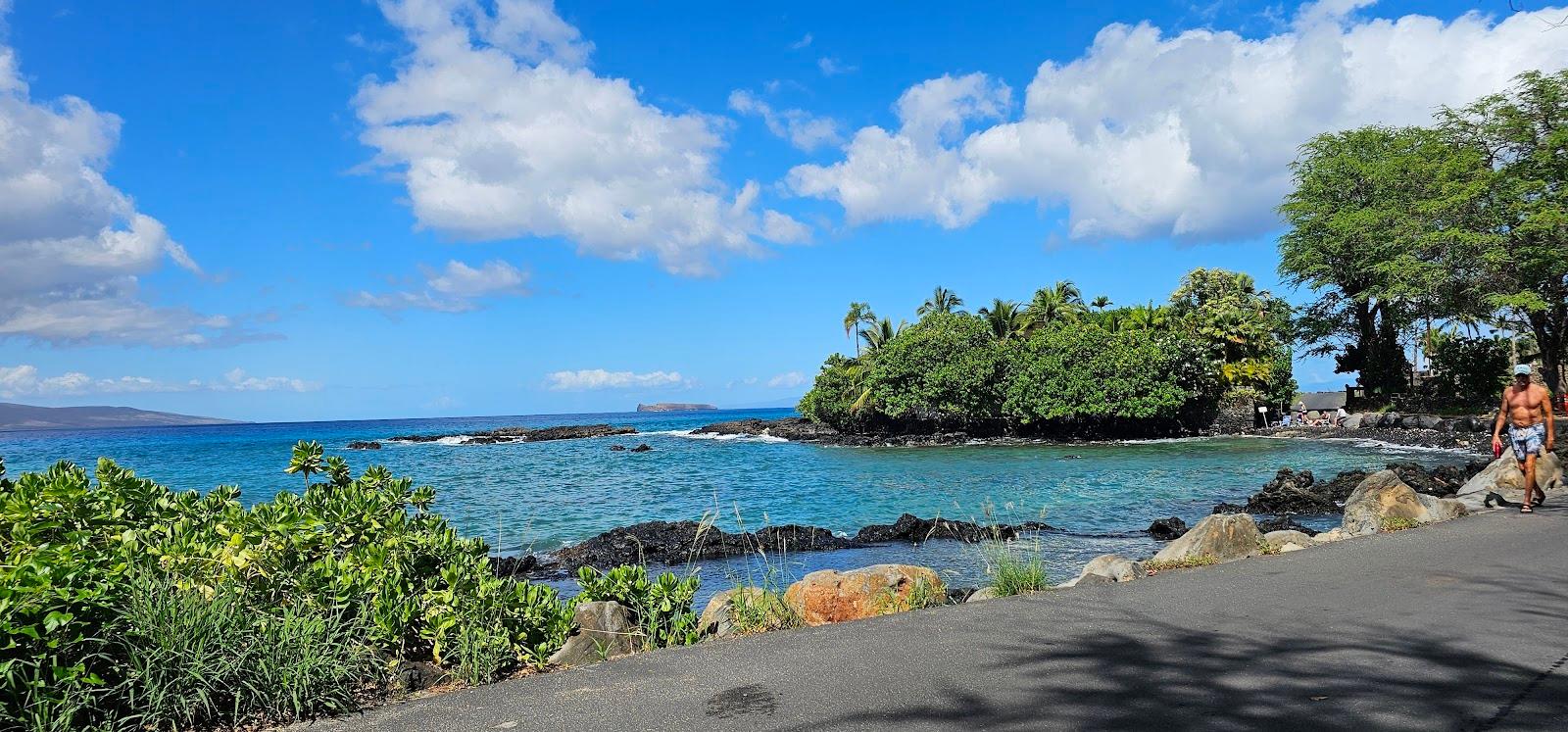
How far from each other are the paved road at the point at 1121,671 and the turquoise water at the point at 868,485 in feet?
13.8

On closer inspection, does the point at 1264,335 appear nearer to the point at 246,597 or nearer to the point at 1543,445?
the point at 1543,445

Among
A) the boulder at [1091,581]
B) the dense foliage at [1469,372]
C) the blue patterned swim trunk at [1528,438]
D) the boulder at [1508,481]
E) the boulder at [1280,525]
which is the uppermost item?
the dense foliage at [1469,372]

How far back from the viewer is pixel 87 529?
5.42 m

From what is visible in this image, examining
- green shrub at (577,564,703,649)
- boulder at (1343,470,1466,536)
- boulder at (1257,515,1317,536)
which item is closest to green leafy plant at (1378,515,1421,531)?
boulder at (1343,470,1466,536)

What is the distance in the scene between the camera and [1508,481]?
14305 millimetres

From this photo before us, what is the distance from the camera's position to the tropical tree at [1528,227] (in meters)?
36.1

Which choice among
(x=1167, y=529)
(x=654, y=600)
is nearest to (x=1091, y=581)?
(x=654, y=600)

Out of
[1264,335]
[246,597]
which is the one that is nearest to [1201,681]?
[246,597]

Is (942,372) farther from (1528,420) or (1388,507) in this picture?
(1388,507)

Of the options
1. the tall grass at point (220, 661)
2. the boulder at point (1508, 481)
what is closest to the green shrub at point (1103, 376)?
the boulder at point (1508, 481)

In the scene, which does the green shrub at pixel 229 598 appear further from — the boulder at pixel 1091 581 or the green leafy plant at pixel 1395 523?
the green leafy plant at pixel 1395 523

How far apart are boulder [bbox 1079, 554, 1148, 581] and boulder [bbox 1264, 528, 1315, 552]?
2.02 meters

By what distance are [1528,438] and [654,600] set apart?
466 inches

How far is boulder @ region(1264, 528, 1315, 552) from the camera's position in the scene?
9603mm
